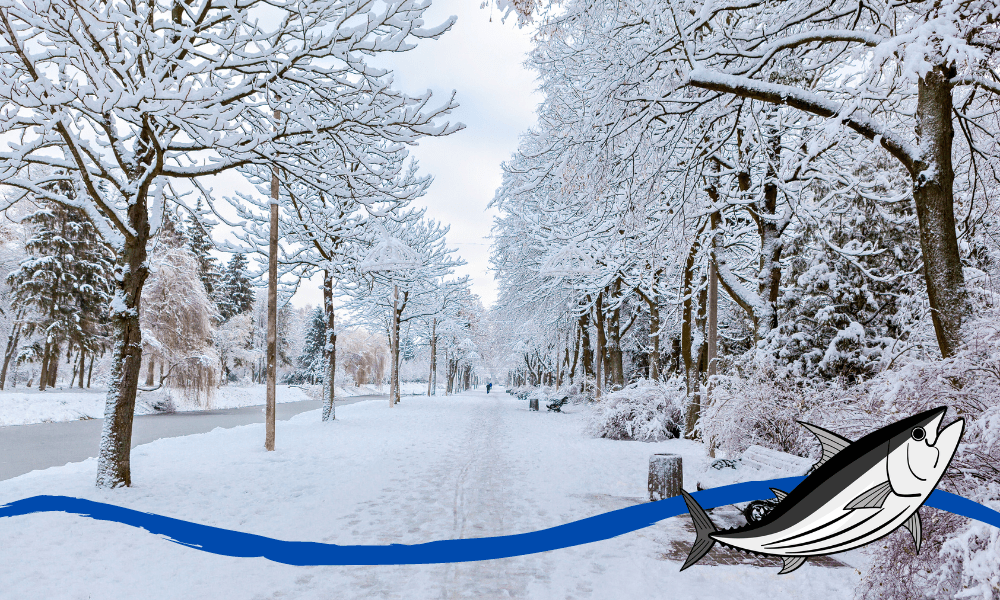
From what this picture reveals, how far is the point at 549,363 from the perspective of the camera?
47.1m

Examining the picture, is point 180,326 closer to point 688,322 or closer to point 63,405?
point 63,405

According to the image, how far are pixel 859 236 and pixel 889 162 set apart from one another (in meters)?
1.39

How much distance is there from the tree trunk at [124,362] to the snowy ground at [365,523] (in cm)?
37

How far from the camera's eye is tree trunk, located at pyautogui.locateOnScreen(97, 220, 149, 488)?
→ 649 cm

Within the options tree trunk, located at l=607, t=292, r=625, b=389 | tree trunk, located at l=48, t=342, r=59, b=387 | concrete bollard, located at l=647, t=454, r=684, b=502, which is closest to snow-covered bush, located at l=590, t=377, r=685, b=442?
tree trunk, located at l=607, t=292, r=625, b=389

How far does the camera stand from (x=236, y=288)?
45.2 metres

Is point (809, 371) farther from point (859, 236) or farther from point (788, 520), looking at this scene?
point (788, 520)

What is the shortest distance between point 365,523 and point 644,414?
Answer: 9.07 m

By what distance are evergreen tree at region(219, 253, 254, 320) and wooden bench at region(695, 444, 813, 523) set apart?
44.2 metres

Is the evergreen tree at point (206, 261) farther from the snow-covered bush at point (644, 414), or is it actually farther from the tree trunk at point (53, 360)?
the snow-covered bush at point (644, 414)

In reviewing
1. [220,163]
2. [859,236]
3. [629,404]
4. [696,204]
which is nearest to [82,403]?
[220,163]

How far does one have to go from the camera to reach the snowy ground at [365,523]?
3.86 metres

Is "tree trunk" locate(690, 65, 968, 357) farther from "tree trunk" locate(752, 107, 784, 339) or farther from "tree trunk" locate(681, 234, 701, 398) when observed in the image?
"tree trunk" locate(681, 234, 701, 398)

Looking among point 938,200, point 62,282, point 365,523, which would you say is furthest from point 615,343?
point 62,282
